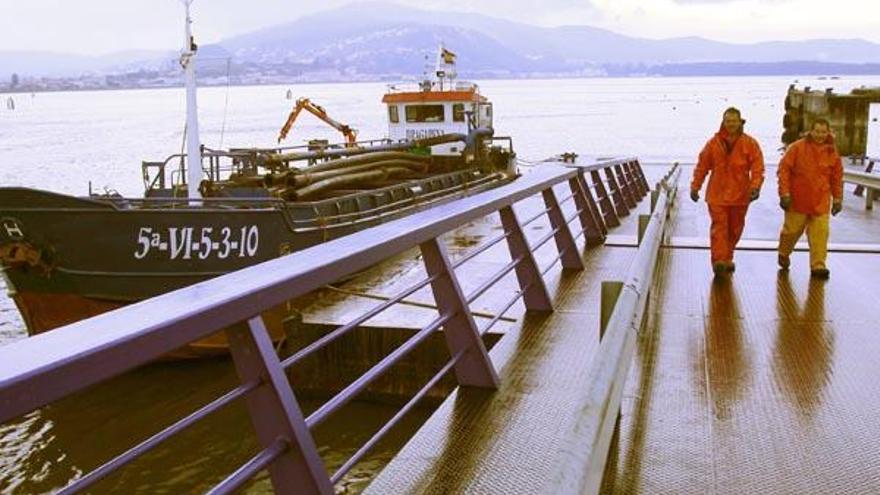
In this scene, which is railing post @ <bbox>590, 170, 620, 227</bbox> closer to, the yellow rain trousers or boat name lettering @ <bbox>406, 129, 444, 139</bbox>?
the yellow rain trousers

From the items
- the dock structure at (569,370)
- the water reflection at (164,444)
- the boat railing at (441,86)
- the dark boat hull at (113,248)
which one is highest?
the boat railing at (441,86)

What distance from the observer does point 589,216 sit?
10.5 metres

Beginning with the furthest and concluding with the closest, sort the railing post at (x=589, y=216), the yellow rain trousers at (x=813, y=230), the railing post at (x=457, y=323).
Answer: the railing post at (x=589, y=216)
the yellow rain trousers at (x=813, y=230)
the railing post at (x=457, y=323)

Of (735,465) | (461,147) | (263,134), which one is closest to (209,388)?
(735,465)

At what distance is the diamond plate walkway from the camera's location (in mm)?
3652

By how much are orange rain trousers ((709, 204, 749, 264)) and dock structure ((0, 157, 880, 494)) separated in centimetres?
31

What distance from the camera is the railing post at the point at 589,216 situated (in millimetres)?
9883

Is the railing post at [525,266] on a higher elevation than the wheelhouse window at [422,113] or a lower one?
lower

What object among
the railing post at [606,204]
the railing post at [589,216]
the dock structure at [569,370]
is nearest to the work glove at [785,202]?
the dock structure at [569,370]

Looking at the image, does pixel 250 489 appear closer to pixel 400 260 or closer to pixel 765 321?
pixel 400 260

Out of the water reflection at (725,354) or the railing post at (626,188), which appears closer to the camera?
the water reflection at (725,354)

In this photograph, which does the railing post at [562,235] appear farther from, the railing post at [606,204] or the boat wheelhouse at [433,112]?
the boat wheelhouse at [433,112]

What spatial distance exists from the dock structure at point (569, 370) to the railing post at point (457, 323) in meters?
0.01

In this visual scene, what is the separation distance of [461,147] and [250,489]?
70.3ft
